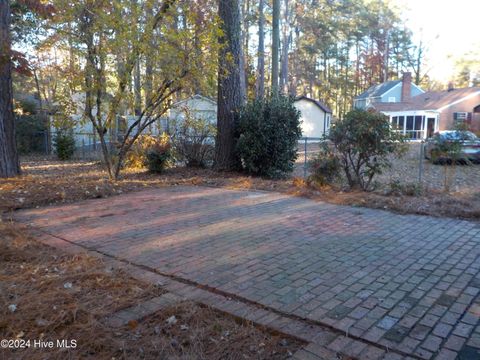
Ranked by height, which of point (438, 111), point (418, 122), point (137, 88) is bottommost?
point (137, 88)

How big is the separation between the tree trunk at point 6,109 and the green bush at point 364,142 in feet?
25.9

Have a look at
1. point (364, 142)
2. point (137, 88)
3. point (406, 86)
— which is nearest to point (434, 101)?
point (406, 86)

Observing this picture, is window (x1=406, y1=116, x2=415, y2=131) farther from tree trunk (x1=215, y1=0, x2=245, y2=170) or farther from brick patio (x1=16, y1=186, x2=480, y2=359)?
brick patio (x1=16, y1=186, x2=480, y2=359)

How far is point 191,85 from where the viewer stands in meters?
9.75

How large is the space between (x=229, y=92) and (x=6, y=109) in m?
5.74

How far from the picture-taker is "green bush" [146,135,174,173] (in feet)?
40.1

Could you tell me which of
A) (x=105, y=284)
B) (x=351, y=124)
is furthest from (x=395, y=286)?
(x=351, y=124)

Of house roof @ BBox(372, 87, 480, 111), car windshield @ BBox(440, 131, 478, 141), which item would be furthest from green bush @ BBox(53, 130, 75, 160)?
house roof @ BBox(372, 87, 480, 111)

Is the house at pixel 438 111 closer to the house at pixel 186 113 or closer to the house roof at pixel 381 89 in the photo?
the house roof at pixel 381 89

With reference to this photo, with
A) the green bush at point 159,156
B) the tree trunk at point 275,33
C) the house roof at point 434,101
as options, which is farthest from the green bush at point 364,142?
the house roof at point 434,101

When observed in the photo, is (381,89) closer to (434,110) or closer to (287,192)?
(434,110)

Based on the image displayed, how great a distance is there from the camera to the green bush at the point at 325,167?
28.6 feet

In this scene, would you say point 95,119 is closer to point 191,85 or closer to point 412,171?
point 191,85

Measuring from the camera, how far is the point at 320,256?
4535 millimetres
